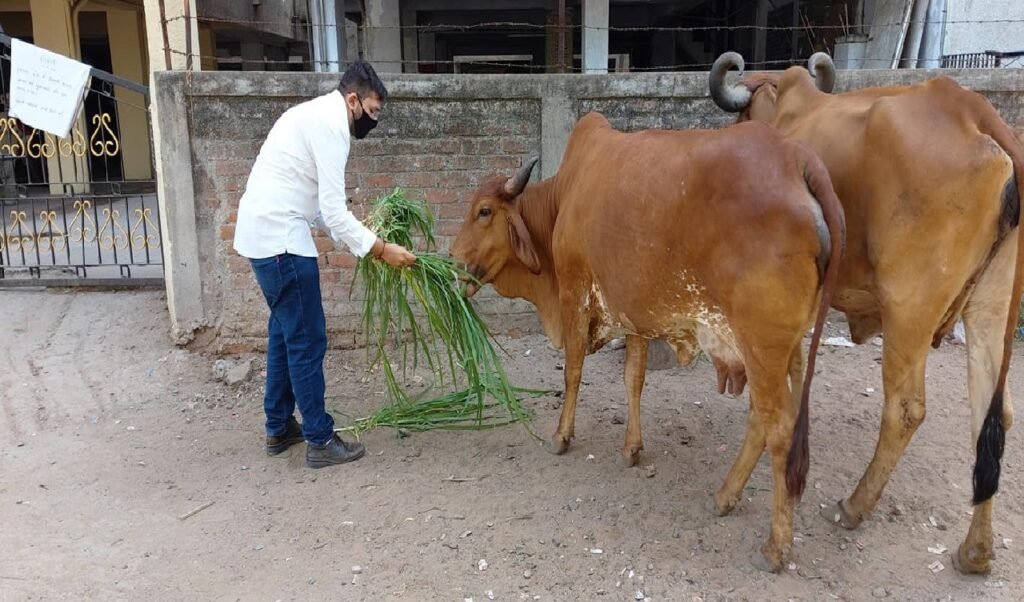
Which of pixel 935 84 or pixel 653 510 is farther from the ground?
pixel 935 84

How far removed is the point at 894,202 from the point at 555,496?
1.81 metres

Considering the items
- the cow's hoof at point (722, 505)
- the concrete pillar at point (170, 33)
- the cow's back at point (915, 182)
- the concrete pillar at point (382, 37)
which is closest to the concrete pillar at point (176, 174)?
the concrete pillar at point (170, 33)

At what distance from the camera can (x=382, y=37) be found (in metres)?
10.3

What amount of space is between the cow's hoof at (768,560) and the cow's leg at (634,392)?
910 millimetres

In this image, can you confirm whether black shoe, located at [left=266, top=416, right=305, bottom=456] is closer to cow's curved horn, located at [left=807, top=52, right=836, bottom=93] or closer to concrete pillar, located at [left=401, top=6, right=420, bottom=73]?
cow's curved horn, located at [left=807, top=52, right=836, bottom=93]

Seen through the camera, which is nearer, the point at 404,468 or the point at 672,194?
the point at 672,194

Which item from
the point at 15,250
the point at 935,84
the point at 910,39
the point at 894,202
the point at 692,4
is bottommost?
the point at 15,250

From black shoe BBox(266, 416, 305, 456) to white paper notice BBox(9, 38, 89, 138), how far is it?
2824mm

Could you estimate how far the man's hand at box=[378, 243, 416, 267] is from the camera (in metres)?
3.76

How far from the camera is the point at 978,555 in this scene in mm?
2986

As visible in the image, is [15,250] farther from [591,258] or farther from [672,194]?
[672,194]

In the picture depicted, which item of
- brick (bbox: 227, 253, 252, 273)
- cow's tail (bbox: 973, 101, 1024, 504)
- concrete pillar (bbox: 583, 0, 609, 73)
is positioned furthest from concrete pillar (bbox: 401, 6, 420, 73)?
cow's tail (bbox: 973, 101, 1024, 504)

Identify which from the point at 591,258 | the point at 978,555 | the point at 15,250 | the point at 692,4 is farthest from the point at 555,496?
the point at 692,4

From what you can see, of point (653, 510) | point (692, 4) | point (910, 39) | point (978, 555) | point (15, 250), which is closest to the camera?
point (978, 555)
